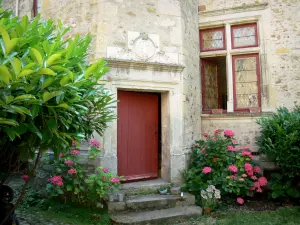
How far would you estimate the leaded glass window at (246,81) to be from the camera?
6312mm

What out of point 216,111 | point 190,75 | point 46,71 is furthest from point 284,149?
point 46,71

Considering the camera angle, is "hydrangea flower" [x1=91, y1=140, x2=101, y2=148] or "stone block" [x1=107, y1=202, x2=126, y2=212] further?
"hydrangea flower" [x1=91, y1=140, x2=101, y2=148]

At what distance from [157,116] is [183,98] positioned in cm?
67

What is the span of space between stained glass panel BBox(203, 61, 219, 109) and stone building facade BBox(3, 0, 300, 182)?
37 mm

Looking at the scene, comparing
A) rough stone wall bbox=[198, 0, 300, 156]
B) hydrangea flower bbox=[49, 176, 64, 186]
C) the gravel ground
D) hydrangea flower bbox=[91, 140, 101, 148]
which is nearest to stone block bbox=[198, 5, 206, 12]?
rough stone wall bbox=[198, 0, 300, 156]

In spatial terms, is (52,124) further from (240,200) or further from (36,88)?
(240,200)

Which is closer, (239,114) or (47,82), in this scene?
(47,82)

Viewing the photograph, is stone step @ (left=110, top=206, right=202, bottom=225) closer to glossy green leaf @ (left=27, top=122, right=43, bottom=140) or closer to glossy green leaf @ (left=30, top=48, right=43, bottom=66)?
glossy green leaf @ (left=27, top=122, right=43, bottom=140)

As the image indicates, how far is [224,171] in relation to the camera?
5117mm

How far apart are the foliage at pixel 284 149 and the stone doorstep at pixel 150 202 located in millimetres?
1585

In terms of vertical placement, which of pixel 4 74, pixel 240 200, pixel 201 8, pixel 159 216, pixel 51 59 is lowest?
pixel 159 216

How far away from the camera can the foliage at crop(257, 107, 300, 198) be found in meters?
4.82

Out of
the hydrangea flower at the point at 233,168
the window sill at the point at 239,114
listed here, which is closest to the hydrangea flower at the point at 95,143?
the hydrangea flower at the point at 233,168

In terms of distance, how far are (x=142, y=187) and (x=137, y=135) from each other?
1028mm
